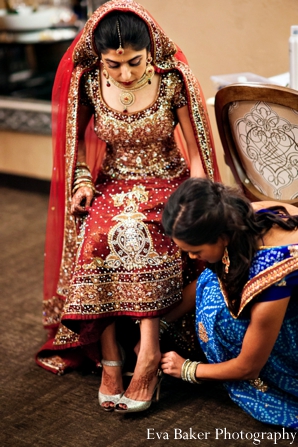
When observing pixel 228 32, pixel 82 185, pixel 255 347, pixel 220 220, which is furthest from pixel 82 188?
pixel 228 32

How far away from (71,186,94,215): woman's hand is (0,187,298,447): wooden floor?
1.96 ft

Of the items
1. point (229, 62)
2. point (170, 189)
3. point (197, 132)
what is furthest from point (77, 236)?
point (229, 62)

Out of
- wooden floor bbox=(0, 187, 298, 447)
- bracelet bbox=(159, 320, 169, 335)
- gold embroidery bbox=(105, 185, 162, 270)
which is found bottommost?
wooden floor bbox=(0, 187, 298, 447)

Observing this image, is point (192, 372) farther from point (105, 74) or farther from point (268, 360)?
point (105, 74)

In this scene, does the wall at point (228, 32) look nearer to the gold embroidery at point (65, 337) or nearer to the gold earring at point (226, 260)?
the gold embroidery at point (65, 337)

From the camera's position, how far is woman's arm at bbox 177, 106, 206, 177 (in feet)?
7.43

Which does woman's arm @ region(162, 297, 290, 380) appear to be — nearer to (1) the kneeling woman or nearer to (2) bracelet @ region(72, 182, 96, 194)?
(1) the kneeling woman

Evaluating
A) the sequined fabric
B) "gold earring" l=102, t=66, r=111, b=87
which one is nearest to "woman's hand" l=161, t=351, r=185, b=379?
the sequined fabric

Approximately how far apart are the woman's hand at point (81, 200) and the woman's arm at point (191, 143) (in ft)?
1.24

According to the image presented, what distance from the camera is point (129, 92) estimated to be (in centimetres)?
223

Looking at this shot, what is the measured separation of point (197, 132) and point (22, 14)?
2.75 meters

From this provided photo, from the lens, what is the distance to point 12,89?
459 cm

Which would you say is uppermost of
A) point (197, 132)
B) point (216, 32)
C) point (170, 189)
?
point (216, 32)

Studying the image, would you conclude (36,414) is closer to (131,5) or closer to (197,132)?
(197,132)
